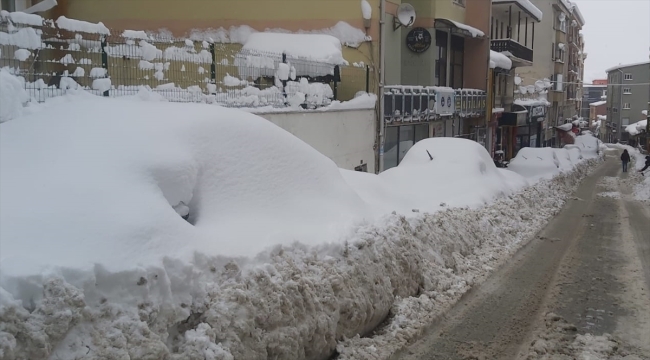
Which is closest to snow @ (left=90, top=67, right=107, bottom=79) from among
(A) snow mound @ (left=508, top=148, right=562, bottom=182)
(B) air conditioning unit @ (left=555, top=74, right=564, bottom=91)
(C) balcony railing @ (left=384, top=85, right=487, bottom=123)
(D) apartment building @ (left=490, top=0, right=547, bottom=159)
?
(C) balcony railing @ (left=384, top=85, right=487, bottom=123)

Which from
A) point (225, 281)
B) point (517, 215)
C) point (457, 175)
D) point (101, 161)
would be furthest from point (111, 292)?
point (517, 215)

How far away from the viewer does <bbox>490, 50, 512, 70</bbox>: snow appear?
3331 cm

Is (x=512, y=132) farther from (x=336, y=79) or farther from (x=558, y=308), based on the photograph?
(x=558, y=308)

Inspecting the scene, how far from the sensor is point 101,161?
6250 millimetres

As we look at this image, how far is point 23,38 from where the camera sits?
8766mm

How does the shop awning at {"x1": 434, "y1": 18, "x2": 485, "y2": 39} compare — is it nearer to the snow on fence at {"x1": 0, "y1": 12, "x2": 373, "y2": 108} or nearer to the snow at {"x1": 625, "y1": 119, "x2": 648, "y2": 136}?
the snow on fence at {"x1": 0, "y1": 12, "x2": 373, "y2": 108}

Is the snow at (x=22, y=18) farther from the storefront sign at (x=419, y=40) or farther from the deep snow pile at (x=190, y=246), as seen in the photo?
the storefront sign at (x=419, y=40)

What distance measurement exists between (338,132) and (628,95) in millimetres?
79484

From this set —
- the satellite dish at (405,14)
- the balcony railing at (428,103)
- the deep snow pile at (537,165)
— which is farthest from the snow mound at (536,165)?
the satellite dish at (405,14)

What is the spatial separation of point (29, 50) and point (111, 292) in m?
5.42

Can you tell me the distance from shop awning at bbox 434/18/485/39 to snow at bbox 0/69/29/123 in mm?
21019

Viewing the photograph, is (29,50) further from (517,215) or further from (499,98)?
(499,98)

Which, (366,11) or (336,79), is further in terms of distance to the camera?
(366,11)

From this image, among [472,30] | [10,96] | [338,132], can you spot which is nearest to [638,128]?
[472,30]
